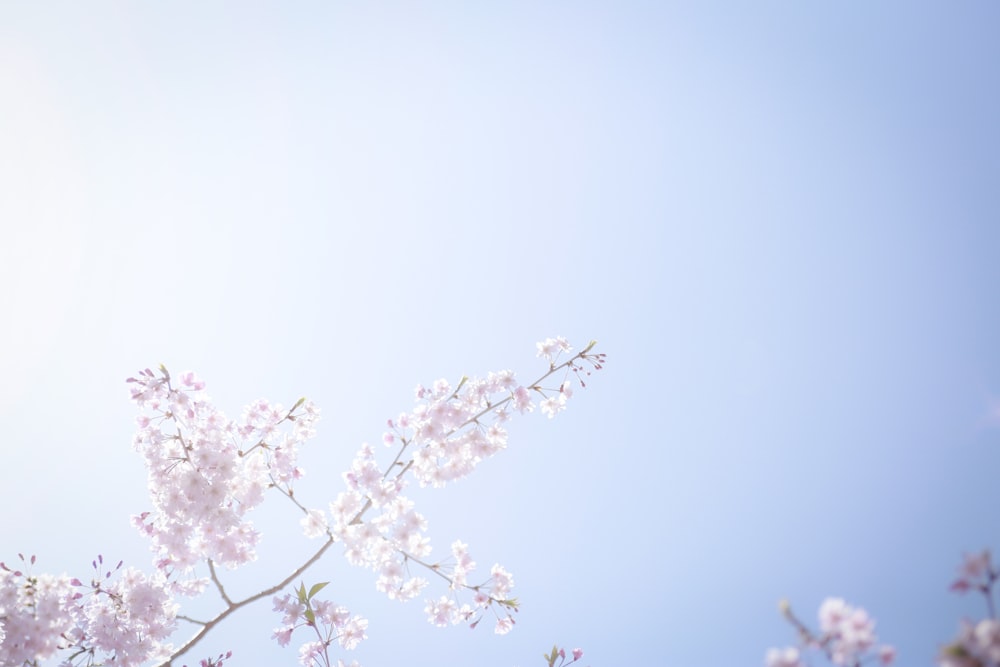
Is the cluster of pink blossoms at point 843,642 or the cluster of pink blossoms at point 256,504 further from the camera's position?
the cluster of pink blossoms at point 256,504

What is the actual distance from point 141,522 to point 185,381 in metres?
1.76

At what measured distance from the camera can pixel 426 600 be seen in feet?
20.1

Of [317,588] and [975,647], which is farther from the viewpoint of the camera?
[317,588]

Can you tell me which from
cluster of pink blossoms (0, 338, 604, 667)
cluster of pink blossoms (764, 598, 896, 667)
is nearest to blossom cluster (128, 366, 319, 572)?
cluster of pink blossoms (0, 338, 604, 667)

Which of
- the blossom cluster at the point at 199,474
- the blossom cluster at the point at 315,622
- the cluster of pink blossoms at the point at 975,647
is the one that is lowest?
the cluster of pink blossoms at the point at 975,647

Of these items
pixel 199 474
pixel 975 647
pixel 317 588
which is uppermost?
pixel 199 474

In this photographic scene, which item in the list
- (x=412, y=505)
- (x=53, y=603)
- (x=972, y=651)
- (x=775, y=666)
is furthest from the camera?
(x=412, y=505)

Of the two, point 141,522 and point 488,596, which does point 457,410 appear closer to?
point 488,596

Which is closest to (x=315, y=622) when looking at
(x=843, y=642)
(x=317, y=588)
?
(x=317, y=588)

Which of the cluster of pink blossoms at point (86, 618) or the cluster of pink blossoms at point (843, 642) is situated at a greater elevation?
the cluster of pink blossoms at point (86, 618)

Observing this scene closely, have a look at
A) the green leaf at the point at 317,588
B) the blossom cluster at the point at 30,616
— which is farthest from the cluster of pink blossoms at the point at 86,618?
the green leaf at the point at 317,588

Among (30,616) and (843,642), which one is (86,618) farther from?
(843,642)

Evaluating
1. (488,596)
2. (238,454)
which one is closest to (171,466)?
(238,454)

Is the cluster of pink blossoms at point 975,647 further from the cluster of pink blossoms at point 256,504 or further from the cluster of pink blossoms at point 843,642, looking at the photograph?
the cluster of pink blossoms at point 256,504
